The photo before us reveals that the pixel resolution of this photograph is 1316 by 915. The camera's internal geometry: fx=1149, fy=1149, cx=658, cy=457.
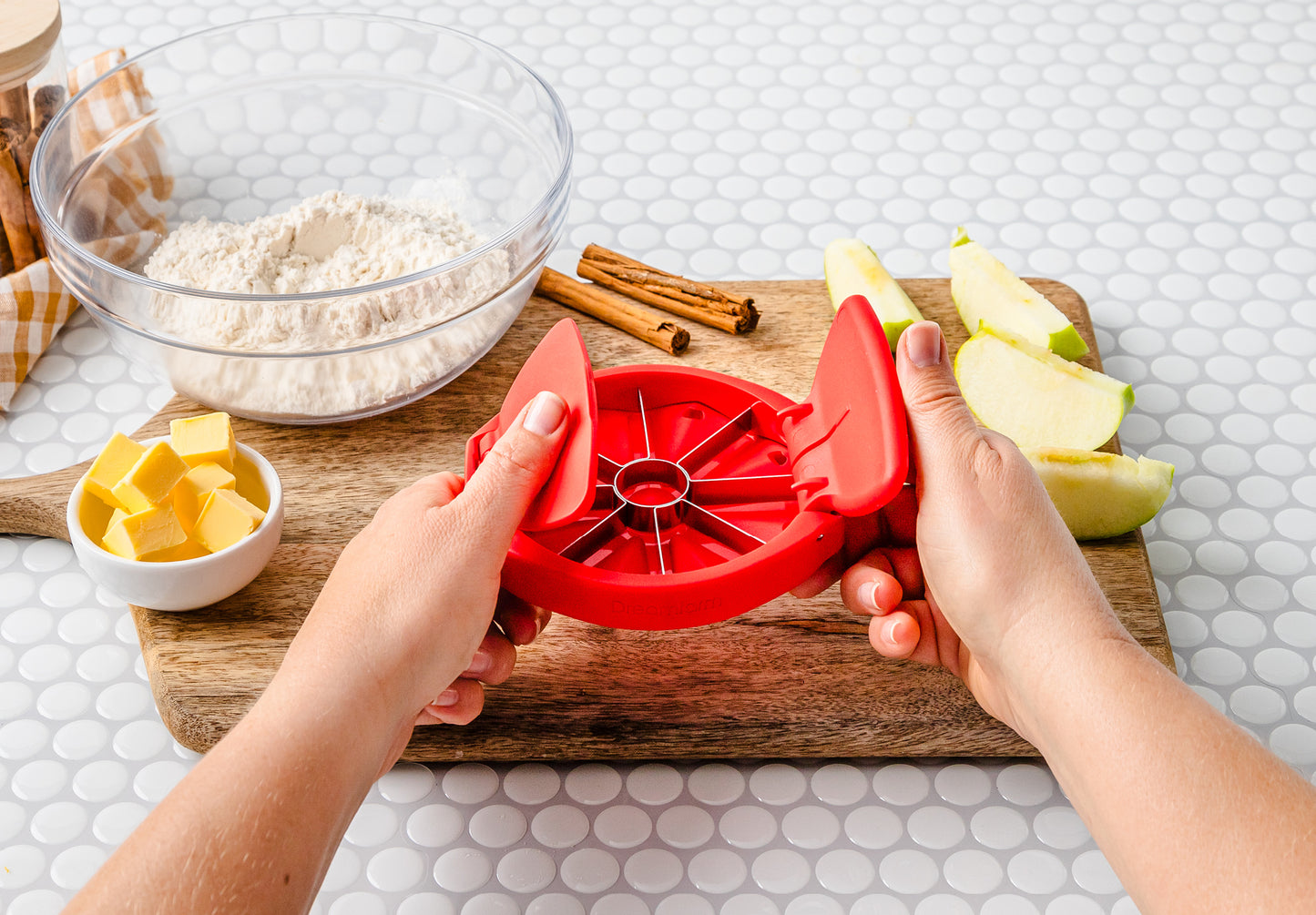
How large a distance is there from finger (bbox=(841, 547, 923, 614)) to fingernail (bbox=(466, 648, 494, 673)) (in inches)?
15.5

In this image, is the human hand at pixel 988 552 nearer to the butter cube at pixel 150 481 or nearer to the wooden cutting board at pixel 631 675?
the wooden cutting board at pixel 631 675

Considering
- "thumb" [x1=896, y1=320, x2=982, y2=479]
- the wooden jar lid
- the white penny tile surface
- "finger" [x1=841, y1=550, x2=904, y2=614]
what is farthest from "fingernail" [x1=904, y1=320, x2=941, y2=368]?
the wooden jar lid

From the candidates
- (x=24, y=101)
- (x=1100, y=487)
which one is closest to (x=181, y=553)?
(x=24, y=101)

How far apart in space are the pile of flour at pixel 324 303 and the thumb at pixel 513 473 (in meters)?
0.36

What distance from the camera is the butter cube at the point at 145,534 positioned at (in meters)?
1.21

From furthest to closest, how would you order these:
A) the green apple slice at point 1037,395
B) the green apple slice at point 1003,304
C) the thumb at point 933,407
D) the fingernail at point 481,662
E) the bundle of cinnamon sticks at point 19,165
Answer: the bundle of cinnamon sticks at point 19,165
the green apple slice at point 1003,304
the green apple slice at point 1037,395
the fingernail at point 481,662
the thumb at point 933,407

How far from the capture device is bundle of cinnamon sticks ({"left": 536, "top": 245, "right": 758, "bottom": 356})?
1.65m

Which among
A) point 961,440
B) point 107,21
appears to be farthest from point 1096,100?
point 107,21

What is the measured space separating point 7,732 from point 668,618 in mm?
756

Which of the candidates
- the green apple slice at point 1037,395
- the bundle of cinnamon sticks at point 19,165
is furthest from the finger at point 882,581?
the bundle of cinnamon sticks at point 19,165

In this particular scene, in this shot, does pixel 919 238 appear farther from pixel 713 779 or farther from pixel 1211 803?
pixel 1211 803

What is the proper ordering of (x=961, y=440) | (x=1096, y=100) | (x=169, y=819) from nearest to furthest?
(x=169, y=819) → (x=961, y=440) → (x=1096, y=100)

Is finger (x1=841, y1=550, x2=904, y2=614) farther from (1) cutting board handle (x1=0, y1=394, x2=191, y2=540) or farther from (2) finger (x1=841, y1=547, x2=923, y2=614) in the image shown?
(1) cutting board handle (x1=0, y1=394, x2=191, y2=540)

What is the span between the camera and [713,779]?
123cm
